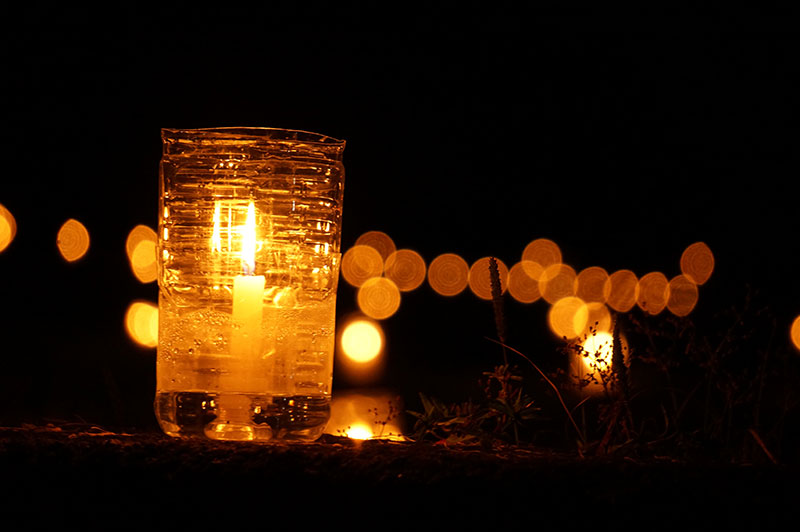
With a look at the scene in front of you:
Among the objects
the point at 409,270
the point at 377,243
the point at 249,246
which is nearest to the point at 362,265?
the point at 377,243

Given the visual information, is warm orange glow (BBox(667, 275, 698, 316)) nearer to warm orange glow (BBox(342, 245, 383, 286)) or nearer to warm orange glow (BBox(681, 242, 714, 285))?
warm orange glow (BBox(681, 242, 714, 285))

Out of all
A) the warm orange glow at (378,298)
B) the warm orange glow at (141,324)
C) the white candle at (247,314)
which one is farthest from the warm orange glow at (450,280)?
the white candle at (247,314)

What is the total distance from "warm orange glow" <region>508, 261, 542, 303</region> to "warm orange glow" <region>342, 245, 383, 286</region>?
4.47 meters

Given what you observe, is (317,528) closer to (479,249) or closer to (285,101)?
(285,101)

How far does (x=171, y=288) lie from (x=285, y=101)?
10.2 feet

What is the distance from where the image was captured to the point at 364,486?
69.9 inches

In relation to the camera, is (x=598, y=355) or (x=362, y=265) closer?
(x=598, y=355)

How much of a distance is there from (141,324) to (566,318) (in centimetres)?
665

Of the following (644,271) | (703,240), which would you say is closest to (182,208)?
(703,240)

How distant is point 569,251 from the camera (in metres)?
8.33

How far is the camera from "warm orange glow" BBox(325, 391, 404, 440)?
4268 millimetres

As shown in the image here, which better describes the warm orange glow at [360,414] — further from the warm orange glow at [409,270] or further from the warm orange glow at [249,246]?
the warm orange glow at [409,270]

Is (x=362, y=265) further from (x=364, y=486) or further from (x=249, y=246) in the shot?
Result: (x=364, y=486)

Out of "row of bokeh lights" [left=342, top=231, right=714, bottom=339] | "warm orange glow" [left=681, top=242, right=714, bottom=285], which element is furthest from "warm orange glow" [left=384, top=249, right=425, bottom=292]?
"warm orange glow" [left=681, top=242, right=714, bottom=285]
